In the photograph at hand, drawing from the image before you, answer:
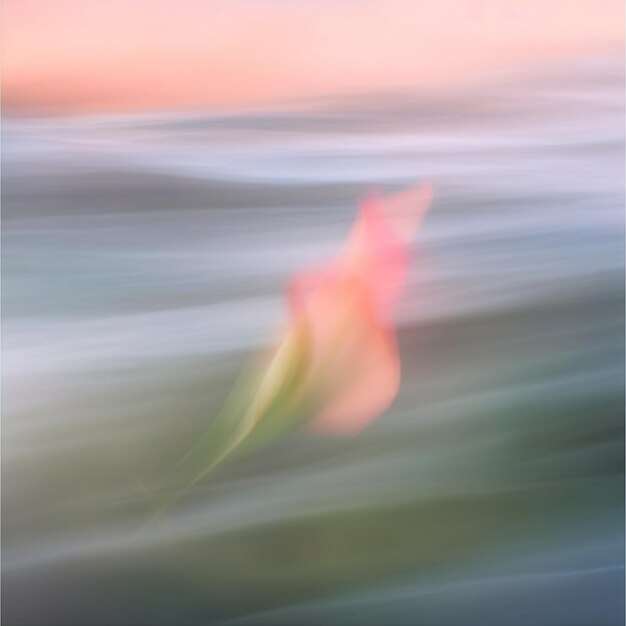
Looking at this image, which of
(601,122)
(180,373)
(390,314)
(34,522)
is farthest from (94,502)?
(601,122)

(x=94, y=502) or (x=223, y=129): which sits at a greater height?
(x=223, y=129)

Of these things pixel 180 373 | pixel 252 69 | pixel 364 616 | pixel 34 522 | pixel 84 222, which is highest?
pixel 252 69

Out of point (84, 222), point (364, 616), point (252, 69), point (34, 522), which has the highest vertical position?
point (252, 69)

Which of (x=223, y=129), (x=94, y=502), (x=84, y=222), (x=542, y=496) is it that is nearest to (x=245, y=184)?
(x=223, y=129)

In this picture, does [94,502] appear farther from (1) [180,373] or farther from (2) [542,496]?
(2) [542,496]

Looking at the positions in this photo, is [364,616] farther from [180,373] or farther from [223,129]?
[223,129]

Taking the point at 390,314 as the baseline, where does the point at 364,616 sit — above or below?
below
